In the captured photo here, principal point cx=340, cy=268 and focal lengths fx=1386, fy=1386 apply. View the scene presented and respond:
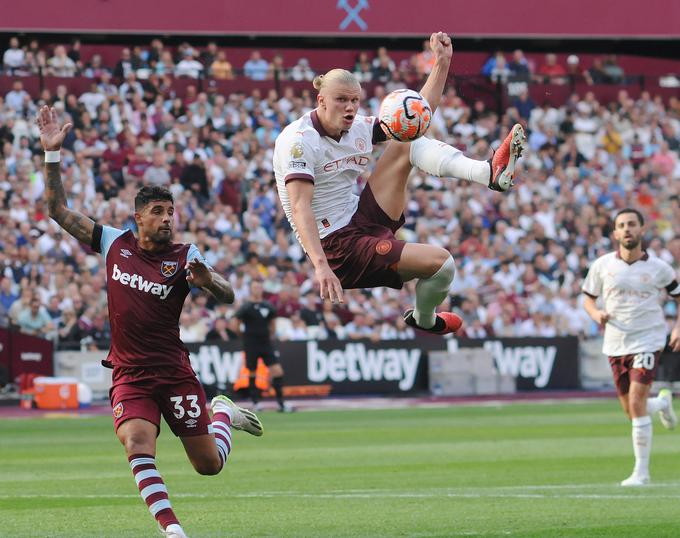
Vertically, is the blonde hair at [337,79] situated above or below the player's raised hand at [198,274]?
above

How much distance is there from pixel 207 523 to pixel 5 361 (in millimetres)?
15052

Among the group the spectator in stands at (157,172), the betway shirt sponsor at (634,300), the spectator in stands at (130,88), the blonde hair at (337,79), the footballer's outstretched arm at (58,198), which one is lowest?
the betway shirt sponsor at (634,300)

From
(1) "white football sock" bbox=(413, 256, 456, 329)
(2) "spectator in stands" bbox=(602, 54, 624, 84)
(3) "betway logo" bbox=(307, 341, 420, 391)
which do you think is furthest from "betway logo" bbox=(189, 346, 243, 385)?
(1) "white football sock" bbox=(413, 256, 456, 329)

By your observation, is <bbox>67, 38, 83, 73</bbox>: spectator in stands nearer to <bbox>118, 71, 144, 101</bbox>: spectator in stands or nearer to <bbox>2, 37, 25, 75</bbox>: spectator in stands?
<bbox>2, 37, 25, 75</bbox>: spectator in stands

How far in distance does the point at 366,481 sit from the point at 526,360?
48.6 feet

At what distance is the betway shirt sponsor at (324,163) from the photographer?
9453mm

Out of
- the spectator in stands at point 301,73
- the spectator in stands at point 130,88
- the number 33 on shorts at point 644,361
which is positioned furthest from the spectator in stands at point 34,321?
the number 33 on shorts at point 644,361

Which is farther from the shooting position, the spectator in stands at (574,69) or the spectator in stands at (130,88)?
the spectator in stands at (574,69)

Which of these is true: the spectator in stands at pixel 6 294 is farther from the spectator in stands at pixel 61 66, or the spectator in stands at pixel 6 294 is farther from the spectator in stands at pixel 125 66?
the spectator in stands at pixel 125 66

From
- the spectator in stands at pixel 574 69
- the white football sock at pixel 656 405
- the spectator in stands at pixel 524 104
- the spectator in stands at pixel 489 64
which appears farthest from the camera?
the spectator in stands at pixel 574 69

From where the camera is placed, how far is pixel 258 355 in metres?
23.7

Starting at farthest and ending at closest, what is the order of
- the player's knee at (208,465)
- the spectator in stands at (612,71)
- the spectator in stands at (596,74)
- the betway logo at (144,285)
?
the spectator in stands at (612,71) < the spectator in stands at (596,74) < the player's knee at (208,465) < the betway logo at (144,285)

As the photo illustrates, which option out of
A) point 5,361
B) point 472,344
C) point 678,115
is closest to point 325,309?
point 472,344

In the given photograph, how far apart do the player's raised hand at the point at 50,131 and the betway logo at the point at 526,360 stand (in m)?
19.1
